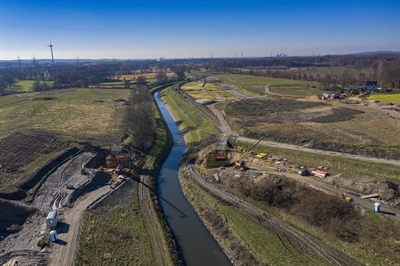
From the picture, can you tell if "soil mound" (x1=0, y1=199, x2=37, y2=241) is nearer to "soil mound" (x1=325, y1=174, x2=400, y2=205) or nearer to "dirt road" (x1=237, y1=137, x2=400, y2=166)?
"soil mound" (x1=325, y1=174, x2=400, y2=205)

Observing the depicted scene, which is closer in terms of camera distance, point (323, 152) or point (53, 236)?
point (53, 236)

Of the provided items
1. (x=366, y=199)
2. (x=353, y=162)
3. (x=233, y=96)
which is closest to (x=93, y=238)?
(x=366, y=199)

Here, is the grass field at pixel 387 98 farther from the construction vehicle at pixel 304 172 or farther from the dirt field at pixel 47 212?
the dirt field at pixel 47 212

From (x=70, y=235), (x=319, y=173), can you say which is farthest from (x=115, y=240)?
(x=319, y=173)

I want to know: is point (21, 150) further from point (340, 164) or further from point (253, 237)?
point (340, 164)

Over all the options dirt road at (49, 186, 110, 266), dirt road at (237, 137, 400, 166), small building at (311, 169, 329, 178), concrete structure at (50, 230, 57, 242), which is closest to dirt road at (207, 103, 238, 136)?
dirt road at (237, 137, 400, 166)

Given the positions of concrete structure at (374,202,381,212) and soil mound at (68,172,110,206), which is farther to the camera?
soil mound at (68,172,110,206)
